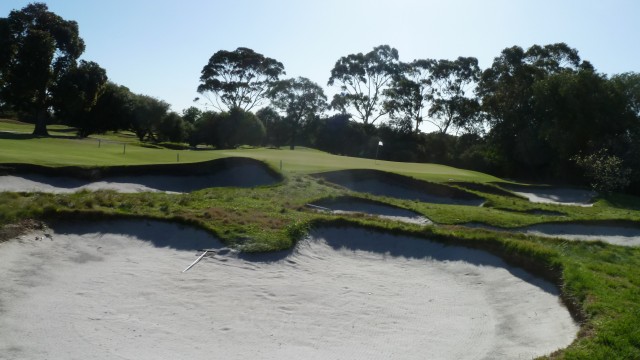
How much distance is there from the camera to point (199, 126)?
73750 millimetres

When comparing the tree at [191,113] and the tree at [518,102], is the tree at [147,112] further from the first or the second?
the tree at [518,102]

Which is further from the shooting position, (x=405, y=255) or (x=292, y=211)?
(x=292, y=211)

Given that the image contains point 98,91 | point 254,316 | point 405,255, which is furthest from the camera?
point 98,91

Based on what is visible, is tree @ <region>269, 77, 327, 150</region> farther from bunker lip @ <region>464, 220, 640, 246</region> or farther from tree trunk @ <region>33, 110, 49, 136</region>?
bunker lip @ <region>464, 220, 640, 246</region>

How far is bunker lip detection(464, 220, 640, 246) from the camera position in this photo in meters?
20.1

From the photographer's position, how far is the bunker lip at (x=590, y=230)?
65.9 feet

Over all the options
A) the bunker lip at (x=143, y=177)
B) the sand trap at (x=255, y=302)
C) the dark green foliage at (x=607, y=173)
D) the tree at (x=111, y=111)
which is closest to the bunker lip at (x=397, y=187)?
the bunker lip at (x=143, y=177)

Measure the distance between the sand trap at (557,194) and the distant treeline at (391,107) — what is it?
6.24ft

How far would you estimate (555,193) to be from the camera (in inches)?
1537

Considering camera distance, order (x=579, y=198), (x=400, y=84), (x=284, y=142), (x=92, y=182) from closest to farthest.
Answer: (x=92, y=182), (x=579, y=198), (x=400, y=84), (x=284, y=142)

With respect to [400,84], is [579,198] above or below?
below

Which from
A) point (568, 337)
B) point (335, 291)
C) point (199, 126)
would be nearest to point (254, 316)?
point (335, 291)

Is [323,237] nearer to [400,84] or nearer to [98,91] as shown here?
[98,91]

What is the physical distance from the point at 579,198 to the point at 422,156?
3782 centimetres
